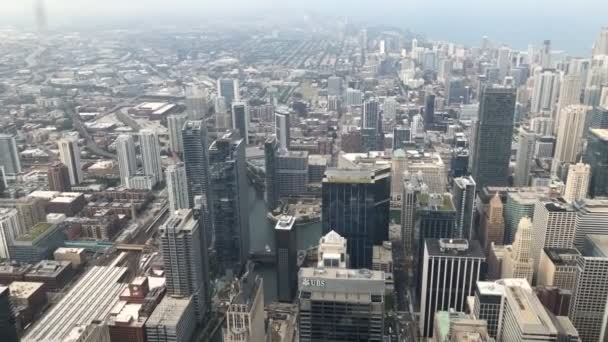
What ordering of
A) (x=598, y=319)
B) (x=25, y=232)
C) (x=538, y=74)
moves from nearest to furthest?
(x=598, y=319) < (x=25, y=232) < (x=538, y=74)

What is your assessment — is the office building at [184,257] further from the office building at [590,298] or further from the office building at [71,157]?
the office building at [71,157]

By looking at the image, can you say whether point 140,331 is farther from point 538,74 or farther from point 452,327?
point 538,74

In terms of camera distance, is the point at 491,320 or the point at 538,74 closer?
the point at 491,320

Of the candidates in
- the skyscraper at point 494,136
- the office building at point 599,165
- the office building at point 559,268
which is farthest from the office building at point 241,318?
the office building at point 599,165

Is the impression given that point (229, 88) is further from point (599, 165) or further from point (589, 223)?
point (589, 223)

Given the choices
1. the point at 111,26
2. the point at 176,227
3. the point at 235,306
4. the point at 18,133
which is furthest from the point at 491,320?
the point at 18,133
